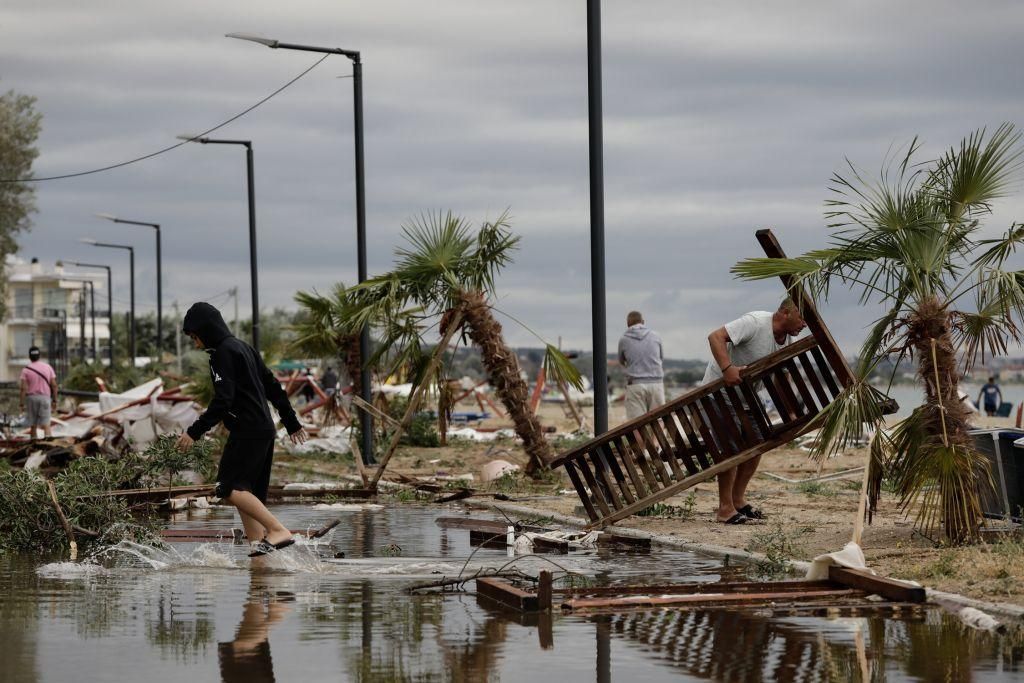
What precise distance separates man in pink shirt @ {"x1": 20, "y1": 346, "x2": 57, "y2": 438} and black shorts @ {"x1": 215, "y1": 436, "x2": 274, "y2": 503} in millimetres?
15019

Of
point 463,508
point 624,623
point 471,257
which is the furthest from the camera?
point 471,257

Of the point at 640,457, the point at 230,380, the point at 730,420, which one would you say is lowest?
the point at 640,457

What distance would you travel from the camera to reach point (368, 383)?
2462 cm

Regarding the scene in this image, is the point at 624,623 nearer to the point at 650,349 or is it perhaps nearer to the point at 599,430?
the point at 599,430

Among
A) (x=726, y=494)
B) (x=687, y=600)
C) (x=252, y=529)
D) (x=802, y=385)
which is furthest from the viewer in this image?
(x=726, y=494)

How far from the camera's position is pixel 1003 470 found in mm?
11586

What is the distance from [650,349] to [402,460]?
256 inches

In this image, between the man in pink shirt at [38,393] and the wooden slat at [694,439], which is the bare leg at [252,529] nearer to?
the wooden slat at [694,439]

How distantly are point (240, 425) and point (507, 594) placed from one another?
3.33 metres

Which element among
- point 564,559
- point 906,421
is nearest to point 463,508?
point 564,559

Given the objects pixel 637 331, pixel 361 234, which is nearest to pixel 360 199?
Answer: pixel 361 234

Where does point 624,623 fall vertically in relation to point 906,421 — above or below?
below

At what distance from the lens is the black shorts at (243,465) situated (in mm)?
11484

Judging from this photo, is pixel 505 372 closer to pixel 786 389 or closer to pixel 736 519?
pixel 736 519
